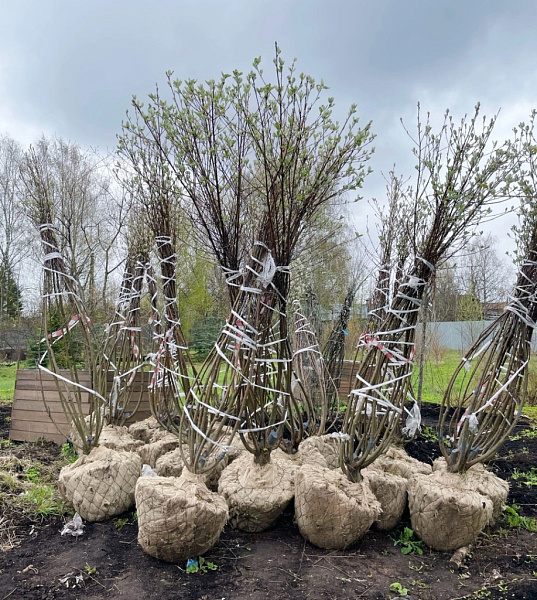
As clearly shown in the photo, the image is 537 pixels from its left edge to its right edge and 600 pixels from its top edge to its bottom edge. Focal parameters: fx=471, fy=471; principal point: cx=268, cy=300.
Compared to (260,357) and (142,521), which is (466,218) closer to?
(260,357)

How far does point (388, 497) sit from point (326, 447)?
0.78 metres

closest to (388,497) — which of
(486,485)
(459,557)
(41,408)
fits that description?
(459,557)

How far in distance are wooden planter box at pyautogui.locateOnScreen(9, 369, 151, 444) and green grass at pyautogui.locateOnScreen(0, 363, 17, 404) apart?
120 inches

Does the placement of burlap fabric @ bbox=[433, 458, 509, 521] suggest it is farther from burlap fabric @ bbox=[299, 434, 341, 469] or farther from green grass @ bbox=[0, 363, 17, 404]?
green grass @ bbox=[0, 363, 17, 404]

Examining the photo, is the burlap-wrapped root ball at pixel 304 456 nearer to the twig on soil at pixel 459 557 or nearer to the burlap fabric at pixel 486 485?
the burlap fabric at pixel 486 485

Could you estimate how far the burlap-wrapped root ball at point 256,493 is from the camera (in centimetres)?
279

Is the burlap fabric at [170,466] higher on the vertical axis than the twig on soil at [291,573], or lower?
higher

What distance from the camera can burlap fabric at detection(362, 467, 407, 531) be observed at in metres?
2.89

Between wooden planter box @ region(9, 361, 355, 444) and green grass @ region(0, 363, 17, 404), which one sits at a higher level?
wooden planter box @ region(9, 361, 355, 444)

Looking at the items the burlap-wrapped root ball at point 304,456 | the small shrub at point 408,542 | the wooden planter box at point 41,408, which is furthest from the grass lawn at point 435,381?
the small shrub at point 408,542

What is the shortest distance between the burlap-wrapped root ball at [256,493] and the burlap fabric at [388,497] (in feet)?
1.72

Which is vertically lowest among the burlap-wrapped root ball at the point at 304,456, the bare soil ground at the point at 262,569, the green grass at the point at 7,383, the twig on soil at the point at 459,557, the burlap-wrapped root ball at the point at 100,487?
the green grass at the point at 7,383

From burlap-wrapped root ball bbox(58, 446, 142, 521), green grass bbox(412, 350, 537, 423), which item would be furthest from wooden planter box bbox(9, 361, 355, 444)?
green grass bbox(412, 350, 537, 423)

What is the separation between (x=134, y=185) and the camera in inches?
156
